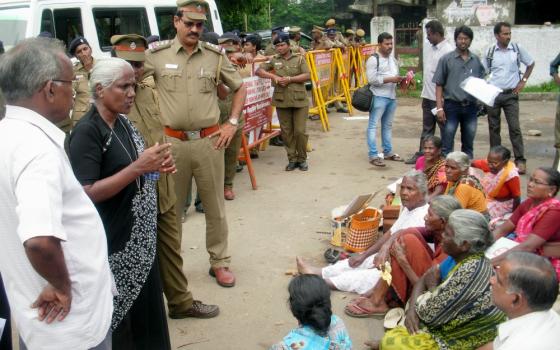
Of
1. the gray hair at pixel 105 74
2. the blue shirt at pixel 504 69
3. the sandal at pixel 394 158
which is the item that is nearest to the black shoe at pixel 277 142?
the sandal at pixel 394 158

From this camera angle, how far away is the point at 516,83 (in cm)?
720

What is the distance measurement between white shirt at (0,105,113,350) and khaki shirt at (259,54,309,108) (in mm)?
5557

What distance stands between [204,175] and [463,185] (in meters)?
1.91

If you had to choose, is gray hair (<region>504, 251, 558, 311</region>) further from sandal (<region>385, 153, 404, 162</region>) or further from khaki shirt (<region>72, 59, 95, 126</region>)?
sandal (<region>385, 153, 404, 162</region>)

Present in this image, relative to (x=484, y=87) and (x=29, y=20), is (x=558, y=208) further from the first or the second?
(x=29, y=20)

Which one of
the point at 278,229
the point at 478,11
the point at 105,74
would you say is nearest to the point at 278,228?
the point at 278,229

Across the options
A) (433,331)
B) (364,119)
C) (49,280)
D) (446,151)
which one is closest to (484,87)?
(446,151)

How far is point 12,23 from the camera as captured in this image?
25.6 feet

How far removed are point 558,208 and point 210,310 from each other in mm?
2321

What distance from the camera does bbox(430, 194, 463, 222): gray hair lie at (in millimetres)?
3646

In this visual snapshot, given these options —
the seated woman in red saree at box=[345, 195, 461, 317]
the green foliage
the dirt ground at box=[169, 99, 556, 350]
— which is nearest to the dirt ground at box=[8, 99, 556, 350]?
the dirt ground at box=[169, 99, 556, 350]

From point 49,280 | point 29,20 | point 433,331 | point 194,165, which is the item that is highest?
point 29,20

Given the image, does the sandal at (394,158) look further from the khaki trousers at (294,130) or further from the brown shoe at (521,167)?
the brown shoe at (521,167)

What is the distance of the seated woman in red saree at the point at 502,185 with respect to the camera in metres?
5.01
